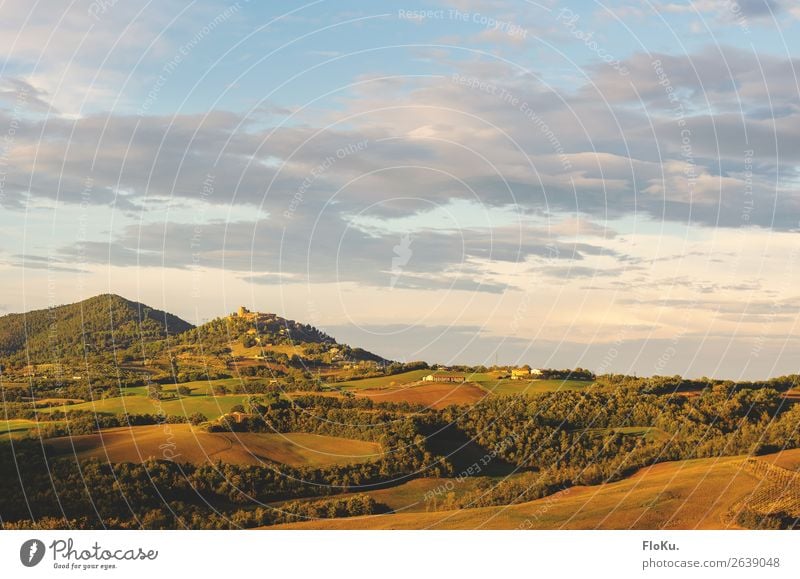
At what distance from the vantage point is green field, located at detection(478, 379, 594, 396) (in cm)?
6550

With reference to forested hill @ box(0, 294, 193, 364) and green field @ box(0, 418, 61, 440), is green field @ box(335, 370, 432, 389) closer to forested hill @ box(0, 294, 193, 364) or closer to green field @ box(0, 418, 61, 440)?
green field @ box(0, 418, 61, 440)

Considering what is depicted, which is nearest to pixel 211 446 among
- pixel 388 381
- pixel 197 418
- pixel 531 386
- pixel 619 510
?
pixel 197 418

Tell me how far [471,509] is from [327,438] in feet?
35.9

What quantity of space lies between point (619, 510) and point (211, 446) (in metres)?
21.8

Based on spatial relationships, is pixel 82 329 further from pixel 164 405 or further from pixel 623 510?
pixel 623 510

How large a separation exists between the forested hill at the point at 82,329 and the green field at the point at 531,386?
89.3 feet

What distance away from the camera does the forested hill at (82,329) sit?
256ft

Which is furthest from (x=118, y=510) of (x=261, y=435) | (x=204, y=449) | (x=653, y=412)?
(x=653, y=412)

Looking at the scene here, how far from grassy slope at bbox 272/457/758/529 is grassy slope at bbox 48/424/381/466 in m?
6.91

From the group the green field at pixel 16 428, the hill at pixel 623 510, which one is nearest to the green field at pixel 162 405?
the green field at pixel 16 428

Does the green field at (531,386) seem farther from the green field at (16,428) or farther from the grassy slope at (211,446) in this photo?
the green field at (16,428)
